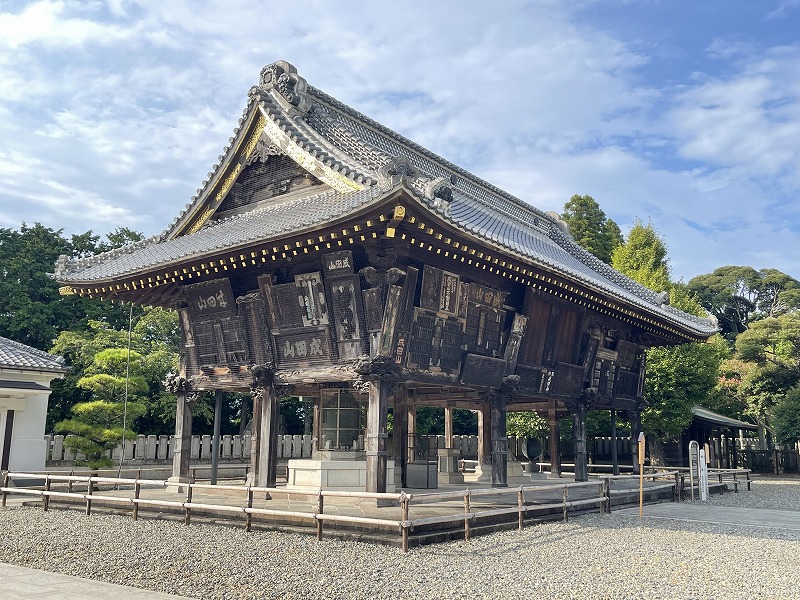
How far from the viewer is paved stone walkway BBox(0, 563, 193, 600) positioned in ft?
26.4

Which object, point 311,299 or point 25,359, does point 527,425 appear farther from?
point 25,359

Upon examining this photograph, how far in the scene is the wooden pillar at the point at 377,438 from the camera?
13.8 m

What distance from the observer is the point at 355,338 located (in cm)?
1485

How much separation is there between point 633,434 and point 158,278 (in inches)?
701

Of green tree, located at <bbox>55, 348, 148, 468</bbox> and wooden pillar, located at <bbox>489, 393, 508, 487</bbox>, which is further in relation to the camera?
green tree, located at <bbox>55, 348, 148, 468</bbox>

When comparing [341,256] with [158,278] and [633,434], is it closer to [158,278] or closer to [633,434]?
[158,278]

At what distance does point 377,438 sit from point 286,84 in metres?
10.3

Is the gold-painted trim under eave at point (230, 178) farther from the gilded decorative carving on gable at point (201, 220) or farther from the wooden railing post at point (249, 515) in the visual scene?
the wooden railing post at point (249, 515)

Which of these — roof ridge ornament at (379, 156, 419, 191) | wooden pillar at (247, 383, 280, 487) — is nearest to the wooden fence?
wooden pillar at (247, 383, 280, 487)

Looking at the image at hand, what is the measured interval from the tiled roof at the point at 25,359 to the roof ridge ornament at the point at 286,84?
13626 millimetres

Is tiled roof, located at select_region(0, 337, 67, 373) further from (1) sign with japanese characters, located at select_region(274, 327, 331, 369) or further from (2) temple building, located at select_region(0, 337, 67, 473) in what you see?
(1) sign with japanese characters, located at select_region(274, 327, 331, 369)

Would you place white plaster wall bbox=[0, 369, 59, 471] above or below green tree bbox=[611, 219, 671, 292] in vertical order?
below

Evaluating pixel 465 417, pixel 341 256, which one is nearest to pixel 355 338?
pixel 341 256

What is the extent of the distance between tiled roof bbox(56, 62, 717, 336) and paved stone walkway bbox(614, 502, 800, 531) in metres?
6.09
